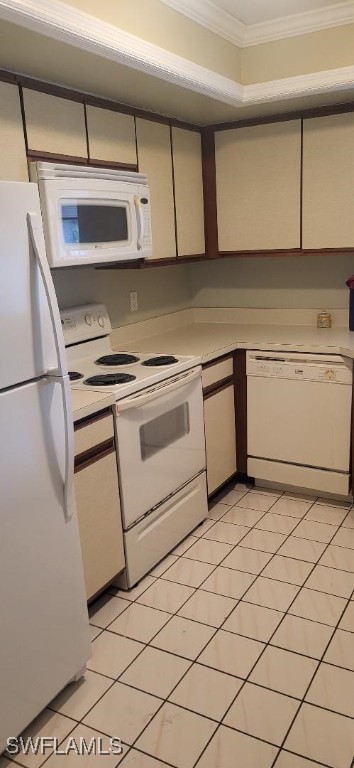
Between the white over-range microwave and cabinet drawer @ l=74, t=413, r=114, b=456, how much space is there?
0.65m

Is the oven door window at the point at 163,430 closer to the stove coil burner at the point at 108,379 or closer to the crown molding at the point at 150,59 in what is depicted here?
the stove coil burner at the point at 108,379

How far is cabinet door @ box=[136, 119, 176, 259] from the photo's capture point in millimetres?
2918

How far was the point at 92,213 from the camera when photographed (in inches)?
98.2

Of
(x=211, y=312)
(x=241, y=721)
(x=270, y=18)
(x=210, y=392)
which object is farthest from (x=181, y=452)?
(x=270, y=18)

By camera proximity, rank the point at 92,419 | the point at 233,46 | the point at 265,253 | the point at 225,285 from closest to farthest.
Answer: the point at 92,419, the point at 233,46, the point at 265,253, the point at 225,285

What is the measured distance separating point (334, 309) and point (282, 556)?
1603mm

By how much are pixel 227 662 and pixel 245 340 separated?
1.74 m

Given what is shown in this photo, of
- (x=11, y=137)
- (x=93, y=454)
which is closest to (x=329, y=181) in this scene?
(x=11, y=137)

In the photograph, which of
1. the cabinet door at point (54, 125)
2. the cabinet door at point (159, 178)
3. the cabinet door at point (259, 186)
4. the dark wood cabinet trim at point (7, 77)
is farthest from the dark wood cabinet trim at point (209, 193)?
the dark wood cabinet trim at point (7, 77)

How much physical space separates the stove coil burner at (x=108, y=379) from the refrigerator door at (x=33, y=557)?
2.12ft

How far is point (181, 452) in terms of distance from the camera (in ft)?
9.23

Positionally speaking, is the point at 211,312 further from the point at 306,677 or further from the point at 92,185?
the point at 306,677

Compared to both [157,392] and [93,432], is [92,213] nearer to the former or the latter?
[157,392]

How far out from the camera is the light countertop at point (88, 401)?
82.3 inches
